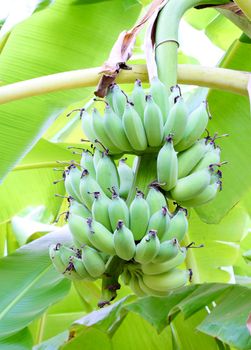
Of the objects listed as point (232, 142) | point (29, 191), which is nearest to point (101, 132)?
point (232, 142)

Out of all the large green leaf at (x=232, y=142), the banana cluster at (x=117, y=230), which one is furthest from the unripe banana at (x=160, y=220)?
the large green leaf at (x=232, y=142)

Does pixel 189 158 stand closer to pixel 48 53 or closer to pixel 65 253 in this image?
pixel 65 253

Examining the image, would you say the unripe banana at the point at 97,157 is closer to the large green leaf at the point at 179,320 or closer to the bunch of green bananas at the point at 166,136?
the bunch of green bananas at the point at 166,136

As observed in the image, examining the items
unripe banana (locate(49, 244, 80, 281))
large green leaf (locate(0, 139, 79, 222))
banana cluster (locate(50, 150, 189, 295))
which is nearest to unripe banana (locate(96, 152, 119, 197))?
banana cluster (locate(50, 150, 189, 295))

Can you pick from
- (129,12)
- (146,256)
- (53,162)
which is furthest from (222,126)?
(146,256)

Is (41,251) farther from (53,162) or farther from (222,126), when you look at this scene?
(222,126)
